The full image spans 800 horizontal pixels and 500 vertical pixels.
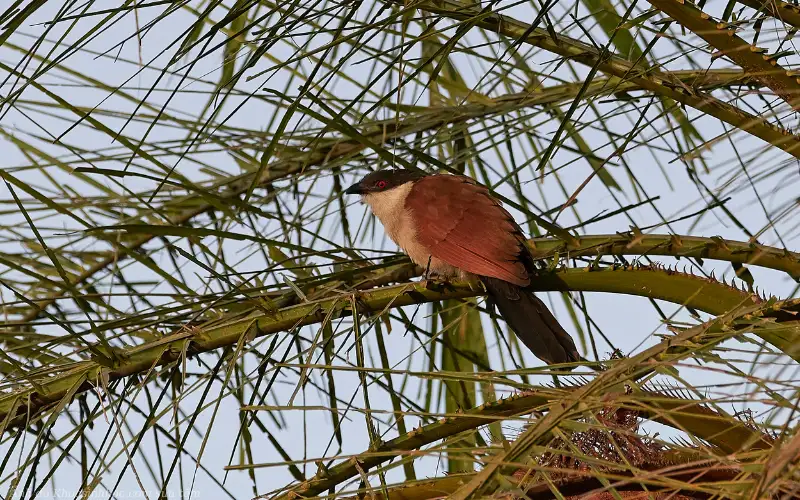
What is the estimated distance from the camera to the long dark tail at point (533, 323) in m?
2.34

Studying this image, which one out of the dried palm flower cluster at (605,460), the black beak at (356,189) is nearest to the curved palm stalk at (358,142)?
the black beak at (356,189)

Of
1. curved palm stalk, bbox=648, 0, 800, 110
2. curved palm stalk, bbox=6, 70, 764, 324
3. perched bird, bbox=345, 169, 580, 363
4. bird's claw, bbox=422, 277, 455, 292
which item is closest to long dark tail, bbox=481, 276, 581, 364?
perched bird, bbox=345, 169, 580, 363

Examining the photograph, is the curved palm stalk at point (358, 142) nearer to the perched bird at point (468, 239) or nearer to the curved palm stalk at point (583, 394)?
the perched bird at point (468, 239)

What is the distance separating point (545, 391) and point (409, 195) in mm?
2040

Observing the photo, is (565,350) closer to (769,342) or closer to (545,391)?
(769,342)

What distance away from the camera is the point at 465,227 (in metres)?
2.85

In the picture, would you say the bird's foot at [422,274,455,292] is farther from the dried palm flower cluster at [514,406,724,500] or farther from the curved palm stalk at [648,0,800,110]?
the curved palm stalk at [648,0,800,110]

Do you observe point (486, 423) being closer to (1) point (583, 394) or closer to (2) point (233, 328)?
(1) point (583, 394)

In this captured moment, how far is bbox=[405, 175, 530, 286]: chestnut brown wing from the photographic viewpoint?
100 inches

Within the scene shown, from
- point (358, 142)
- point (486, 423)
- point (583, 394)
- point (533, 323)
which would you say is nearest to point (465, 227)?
point (533, 323)

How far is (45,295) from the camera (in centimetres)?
261

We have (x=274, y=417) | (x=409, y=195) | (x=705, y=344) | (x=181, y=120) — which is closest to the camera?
(x=705, y=344)

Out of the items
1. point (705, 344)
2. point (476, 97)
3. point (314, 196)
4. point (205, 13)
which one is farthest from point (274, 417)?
point (705, 344)

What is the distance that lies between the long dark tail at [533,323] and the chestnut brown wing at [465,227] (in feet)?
0.19
